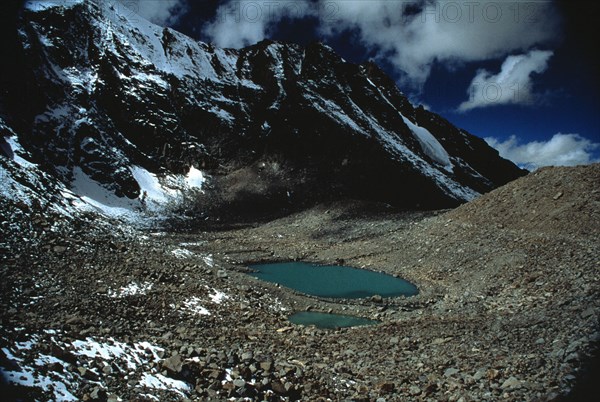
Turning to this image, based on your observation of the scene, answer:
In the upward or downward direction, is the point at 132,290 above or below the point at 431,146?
below

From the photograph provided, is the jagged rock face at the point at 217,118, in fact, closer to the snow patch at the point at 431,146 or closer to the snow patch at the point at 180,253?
the snow patch at the point at 431,146

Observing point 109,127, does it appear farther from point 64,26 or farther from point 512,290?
point 512,290

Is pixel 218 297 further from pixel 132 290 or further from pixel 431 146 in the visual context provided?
pixel 431 146

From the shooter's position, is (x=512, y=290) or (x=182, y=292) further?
(x=512, y=290)

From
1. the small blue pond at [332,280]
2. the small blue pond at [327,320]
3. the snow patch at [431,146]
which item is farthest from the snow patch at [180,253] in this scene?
the snow patch at [431,146]

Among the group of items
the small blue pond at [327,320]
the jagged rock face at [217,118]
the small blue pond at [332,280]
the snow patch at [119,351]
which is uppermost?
the jagged rock face at [217,118]

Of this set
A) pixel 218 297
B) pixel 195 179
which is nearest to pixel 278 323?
pixel 218 297

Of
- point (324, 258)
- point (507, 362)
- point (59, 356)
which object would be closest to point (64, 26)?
point (324, 258)
